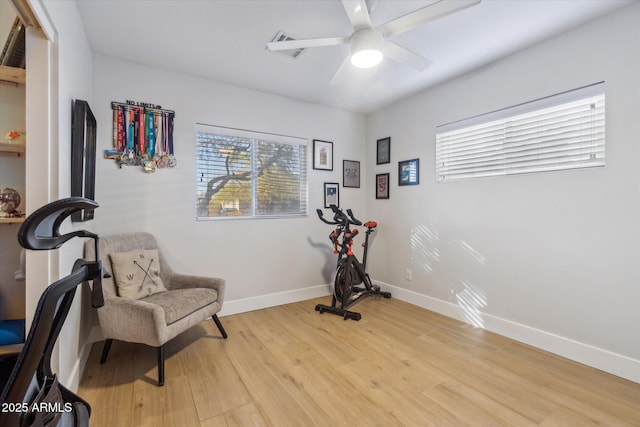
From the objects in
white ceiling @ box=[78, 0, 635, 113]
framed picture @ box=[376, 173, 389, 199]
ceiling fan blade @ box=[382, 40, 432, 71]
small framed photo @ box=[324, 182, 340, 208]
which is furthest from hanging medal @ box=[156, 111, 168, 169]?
framed picture @ box=[376, 173, 389, 199]

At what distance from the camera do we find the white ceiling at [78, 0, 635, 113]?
2008 mm

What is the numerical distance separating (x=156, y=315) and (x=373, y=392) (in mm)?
1528

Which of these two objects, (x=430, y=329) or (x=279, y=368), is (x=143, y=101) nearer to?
(x=279, y=368)

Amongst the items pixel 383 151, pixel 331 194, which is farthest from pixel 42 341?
pixel 383 151

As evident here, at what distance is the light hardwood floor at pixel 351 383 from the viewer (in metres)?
1.68

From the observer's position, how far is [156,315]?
1.94m

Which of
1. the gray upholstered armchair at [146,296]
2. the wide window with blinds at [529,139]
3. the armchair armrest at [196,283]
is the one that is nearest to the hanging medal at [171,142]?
the gray upholstered armchair at [146,296]

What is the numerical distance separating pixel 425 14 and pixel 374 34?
12.7 inches

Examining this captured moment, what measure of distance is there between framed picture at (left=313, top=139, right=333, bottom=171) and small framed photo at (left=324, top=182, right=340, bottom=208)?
0.22 m

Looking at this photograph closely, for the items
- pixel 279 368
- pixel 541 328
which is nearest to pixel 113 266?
pixel 279 368

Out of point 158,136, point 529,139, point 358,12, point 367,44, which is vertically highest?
point 358,12

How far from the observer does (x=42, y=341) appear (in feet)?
2.34

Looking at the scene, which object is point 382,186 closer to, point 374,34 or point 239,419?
point 374,34

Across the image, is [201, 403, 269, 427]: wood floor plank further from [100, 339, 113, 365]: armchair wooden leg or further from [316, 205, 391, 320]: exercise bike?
[316, 205, 391, 320]: exercise bike
